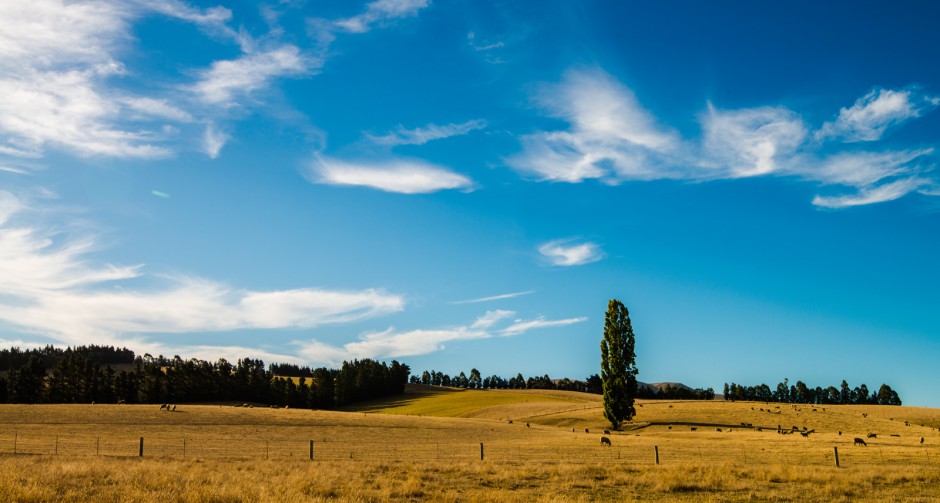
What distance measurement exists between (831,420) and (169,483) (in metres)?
94.0

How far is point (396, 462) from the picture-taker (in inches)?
1259

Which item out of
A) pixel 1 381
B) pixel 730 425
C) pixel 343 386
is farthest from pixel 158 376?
pixel 730 425

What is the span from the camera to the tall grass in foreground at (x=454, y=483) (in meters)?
18.7

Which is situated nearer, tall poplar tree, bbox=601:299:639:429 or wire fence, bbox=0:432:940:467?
wire fence, bbox=0:432:940:467

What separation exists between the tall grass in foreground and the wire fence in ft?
20.4

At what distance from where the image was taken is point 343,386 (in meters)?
160

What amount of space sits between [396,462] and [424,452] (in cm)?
1237

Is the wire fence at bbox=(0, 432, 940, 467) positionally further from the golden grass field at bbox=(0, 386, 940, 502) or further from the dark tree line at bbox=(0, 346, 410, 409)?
the dark tree line at bbox=(0, 346, 410, 409)

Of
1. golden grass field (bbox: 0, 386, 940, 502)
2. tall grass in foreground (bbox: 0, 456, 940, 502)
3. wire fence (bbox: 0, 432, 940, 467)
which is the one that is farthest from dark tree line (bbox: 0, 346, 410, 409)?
tall grass in foreground (bbox: 0, 456, 940, 502)

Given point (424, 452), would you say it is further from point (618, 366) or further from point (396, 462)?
point (618, 366)

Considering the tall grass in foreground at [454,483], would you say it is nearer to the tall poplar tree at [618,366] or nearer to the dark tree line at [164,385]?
the tall poplar tree at [618,366]

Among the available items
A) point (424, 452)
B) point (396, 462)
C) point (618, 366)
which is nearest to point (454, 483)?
point (396, 462)

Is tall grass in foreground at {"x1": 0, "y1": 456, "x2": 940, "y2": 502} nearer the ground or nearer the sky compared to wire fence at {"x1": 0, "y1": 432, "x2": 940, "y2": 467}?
nearer the sky

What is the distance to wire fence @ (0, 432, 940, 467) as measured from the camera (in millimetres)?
36312
